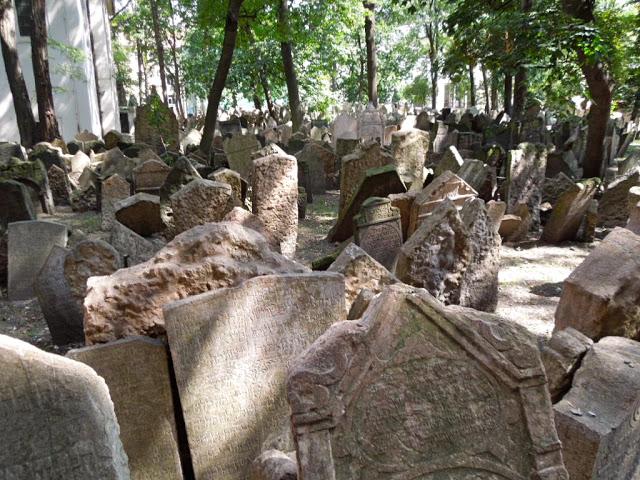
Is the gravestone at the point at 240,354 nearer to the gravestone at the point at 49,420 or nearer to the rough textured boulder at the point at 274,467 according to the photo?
the rough textured boulder at the point at 274,467

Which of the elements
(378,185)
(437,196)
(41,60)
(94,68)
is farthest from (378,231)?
(94,68)

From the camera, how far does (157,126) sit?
1520 centimetres

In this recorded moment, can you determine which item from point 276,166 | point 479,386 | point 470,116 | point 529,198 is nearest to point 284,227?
point 276,166

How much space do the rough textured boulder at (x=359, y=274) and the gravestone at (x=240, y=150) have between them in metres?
7.11

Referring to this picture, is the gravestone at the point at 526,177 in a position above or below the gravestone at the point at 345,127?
below

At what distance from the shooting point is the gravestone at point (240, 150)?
11.1m

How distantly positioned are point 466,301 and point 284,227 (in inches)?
120

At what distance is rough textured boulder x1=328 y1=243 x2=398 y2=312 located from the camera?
420 cm

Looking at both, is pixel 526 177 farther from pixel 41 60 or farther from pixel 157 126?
pixel 41 60

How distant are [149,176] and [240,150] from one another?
2436 mm

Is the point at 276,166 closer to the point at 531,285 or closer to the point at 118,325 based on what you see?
the point at 531,285

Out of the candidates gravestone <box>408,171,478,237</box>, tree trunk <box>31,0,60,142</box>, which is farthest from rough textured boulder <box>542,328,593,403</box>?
tree trunk <box>31,0,60,142</box>

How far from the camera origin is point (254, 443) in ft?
10.9

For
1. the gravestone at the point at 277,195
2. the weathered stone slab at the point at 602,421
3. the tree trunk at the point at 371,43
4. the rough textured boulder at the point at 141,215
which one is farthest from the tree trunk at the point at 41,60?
the weathered stone slab at the point at 602,421
